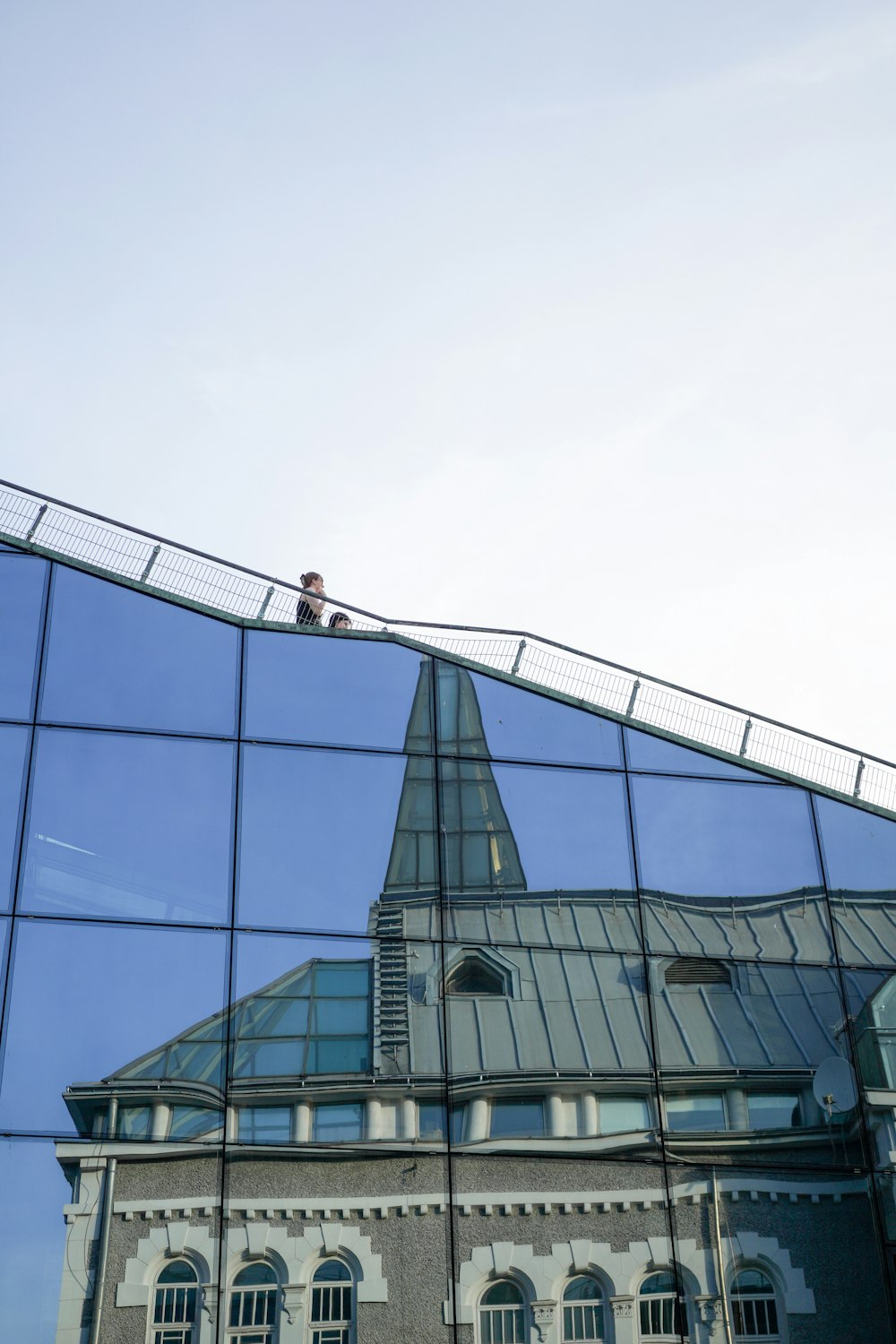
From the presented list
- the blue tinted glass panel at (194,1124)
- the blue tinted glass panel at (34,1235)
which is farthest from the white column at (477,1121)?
the blue tinted glass panel at (34,1235)

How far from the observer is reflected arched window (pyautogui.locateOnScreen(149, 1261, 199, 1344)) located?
15266 millimetres

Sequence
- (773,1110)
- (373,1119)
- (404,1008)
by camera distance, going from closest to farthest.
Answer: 1. (373,1119)
2. (404,1008)
3. (773,1110)

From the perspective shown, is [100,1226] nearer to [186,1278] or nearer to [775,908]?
[186,1278]

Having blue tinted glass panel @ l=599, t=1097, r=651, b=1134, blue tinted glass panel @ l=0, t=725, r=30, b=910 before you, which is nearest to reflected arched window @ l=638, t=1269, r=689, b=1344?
blue tinted glass panel @ l=599, t=1097, r=651, b=1134

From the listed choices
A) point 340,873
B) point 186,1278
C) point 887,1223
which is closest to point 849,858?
point 887,1223

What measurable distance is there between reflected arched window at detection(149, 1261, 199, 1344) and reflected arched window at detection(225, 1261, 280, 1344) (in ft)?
1.32

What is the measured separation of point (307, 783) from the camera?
1834cm

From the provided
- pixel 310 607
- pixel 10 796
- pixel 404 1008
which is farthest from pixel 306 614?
pixel 404 1008

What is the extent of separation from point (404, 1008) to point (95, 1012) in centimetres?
362

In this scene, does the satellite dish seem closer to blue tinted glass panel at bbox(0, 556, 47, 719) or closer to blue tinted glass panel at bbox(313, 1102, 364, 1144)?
blue tinted glass panel at bbox(313, 1102, 364, 1144)

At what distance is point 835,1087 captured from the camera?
18.1 m

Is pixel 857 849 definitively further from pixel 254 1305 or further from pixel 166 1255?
pixel 166 1255

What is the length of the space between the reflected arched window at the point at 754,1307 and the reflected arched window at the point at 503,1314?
2549 mm

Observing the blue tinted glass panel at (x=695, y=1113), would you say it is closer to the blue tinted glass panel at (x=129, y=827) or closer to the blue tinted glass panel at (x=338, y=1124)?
the blue tinted glass panel at (x=338, y=1124)
